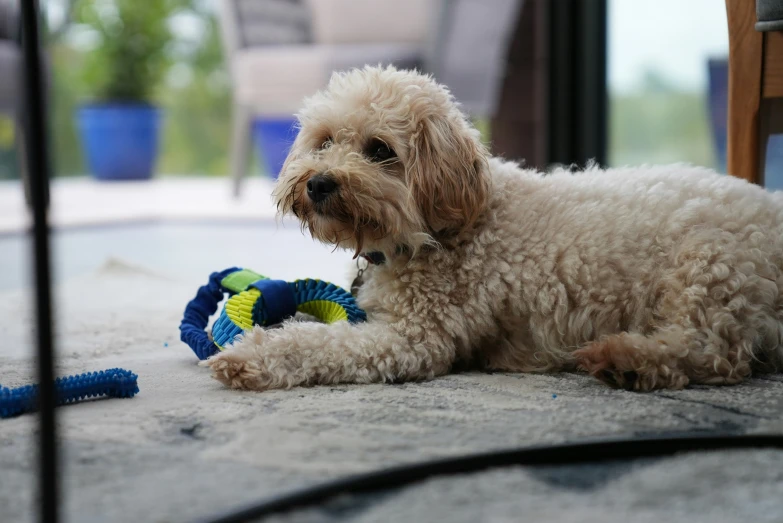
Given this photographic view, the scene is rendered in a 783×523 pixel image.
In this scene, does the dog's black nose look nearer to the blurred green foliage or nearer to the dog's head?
the dog's head

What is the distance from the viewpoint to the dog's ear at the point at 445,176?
183 cm

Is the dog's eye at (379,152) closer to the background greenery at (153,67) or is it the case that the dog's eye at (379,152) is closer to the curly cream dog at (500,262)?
the curly cream dog at (500,262)

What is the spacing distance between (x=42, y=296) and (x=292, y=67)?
17.6 ft

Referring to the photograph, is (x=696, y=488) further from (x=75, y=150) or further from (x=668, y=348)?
(x=75, y=150)

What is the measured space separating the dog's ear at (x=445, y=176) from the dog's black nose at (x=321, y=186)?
0.18m

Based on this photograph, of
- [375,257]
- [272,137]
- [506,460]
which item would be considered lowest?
[506,460]

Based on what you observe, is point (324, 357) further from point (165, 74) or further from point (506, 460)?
point (165, 74)

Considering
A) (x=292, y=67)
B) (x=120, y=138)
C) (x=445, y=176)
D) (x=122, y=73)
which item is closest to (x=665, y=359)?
(x=445, y=176)

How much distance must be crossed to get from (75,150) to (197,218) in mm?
3562

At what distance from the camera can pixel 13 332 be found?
7.79ft

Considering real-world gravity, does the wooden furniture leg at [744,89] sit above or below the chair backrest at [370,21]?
below

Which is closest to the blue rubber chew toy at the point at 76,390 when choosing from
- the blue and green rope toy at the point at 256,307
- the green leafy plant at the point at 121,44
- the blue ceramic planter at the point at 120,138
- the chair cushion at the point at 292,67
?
the blue and green rope toy at the point at 256,307

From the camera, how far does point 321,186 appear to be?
1793 mm

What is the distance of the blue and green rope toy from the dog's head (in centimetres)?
17
